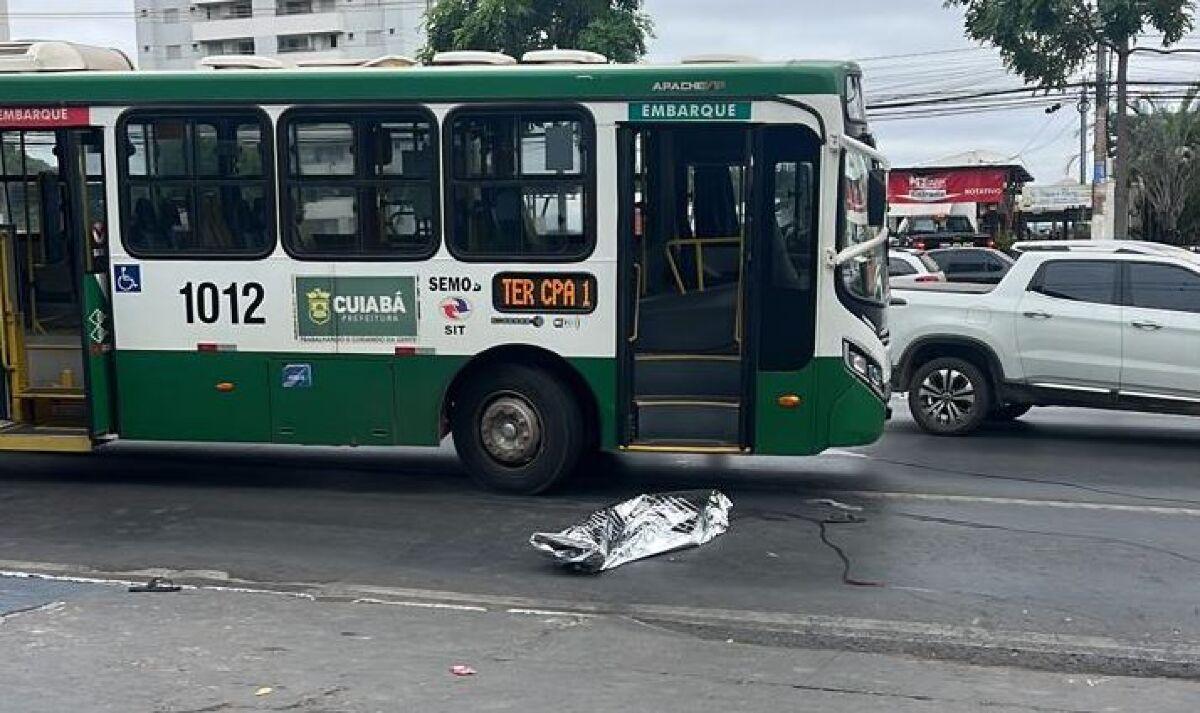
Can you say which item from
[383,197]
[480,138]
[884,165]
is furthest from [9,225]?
[884,165]

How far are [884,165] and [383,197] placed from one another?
12.8ft

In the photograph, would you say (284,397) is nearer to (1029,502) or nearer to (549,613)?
(549,613)

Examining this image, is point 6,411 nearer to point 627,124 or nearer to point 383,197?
point 383,197

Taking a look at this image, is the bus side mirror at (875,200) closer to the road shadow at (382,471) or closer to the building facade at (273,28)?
the road shadow at (382,471)

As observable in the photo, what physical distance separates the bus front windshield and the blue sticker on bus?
418 cm

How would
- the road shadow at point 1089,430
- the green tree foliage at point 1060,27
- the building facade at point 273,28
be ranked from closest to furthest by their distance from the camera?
the road shadow at point 1089,430
the green tree foliage at point 1060,27
the building facade at point 273,28

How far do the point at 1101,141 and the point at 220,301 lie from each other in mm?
24992

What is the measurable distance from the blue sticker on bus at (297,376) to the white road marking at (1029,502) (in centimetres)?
430

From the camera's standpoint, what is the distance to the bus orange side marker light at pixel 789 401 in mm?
9164

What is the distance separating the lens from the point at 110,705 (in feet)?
17.3

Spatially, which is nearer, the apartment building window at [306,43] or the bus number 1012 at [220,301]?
the bus number 1012 at [220,301]

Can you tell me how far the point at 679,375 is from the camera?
960 centimetres

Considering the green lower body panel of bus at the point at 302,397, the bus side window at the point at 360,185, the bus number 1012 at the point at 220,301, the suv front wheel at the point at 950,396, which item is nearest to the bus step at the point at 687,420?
the green lower body panel of bus at the point at 302,397

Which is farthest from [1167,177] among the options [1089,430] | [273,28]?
[273,28]
